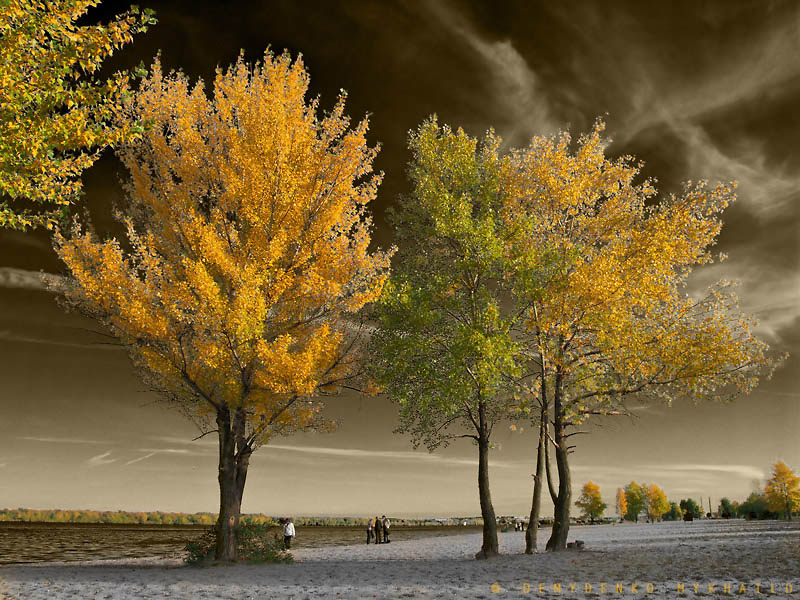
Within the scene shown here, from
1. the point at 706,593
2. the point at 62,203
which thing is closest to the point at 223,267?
the point at 62,203

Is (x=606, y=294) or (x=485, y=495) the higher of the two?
→ (x=606, y=294)

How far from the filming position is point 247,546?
17.7 m

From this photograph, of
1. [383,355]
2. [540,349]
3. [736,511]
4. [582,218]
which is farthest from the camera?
[736,511]

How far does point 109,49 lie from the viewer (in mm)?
10234

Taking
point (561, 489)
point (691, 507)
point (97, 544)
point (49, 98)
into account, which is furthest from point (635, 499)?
point (49, 98)

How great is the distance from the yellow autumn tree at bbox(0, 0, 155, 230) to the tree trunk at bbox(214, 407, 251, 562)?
8394 millimetres

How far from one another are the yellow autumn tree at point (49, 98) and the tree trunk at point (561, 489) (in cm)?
1610

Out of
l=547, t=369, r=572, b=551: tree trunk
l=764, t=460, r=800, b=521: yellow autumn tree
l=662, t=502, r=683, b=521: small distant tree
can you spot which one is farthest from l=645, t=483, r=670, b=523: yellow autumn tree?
l=547, t=369, r=572, b=551: tree trunk

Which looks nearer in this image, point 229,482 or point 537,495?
point 229,482

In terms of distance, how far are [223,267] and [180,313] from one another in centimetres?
152

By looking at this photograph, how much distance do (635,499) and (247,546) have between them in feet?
437

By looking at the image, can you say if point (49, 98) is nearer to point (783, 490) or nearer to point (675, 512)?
point (783, 490)

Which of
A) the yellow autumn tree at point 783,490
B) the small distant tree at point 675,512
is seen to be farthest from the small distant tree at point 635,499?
the yellow autumn tree at point 783,490

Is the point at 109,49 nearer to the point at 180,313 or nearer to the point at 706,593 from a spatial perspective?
the point at 180,313
